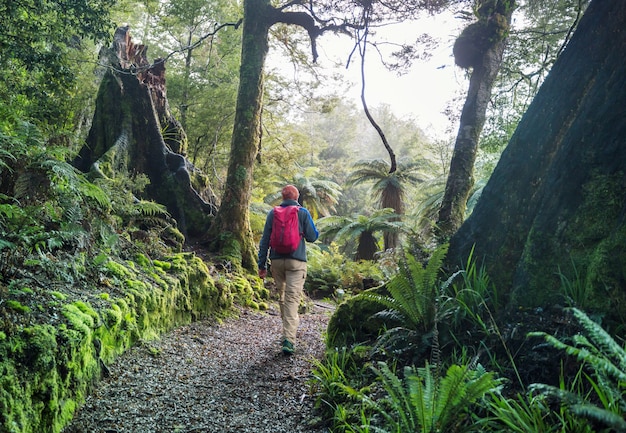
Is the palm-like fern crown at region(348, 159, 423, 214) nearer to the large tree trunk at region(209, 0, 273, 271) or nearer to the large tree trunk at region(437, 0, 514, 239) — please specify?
the large tree trunk at region(209, 0, 273, 271)

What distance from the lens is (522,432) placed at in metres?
2.17

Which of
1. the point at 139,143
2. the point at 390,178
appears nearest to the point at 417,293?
the point at 139,143

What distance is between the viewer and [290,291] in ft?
Result: 18.4

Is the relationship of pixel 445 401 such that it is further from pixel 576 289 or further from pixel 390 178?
pixel 390 178

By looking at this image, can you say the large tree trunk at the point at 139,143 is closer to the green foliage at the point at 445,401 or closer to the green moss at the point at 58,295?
the green moss at the point at 58,295

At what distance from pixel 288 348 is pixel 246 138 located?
5.36 metres

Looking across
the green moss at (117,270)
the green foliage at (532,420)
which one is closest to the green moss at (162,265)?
the green moss at (117,270)

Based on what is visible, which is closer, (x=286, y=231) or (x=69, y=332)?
(x=69, y=332)

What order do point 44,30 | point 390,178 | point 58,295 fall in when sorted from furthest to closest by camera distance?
point 390,178 → point 44,30 → point 58,295

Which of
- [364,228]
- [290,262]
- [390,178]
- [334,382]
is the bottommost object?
[334,382]

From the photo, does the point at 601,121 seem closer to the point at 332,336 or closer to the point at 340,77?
the point at 332,336

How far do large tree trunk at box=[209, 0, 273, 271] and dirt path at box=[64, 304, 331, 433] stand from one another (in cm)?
346

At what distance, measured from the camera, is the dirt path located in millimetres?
3176

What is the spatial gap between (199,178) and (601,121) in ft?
28.0
